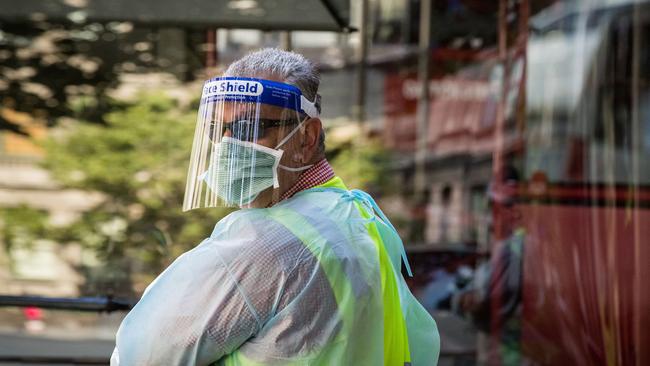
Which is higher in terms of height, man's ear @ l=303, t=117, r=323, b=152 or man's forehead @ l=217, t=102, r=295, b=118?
man's forehead @ l=217, t=102, r=295, b=118

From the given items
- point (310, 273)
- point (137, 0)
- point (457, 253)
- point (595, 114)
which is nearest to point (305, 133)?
point (310, 273)

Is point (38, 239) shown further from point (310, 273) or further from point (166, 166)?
point (310, 273)

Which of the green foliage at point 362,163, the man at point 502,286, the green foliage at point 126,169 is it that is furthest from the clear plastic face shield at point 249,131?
the green foliage at point 362,163

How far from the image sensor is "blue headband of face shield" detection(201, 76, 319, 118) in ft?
5.34

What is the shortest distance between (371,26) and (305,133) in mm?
4293

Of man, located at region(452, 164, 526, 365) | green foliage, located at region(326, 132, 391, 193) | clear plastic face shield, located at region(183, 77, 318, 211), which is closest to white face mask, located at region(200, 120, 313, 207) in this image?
clear plastic face shield, located at region(183, 77, 318, 211)

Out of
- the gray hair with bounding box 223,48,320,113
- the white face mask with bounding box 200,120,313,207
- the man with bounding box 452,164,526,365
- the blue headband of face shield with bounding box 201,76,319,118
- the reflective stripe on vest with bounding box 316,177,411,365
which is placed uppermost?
the gray hair with bounding box 223,48,320,113

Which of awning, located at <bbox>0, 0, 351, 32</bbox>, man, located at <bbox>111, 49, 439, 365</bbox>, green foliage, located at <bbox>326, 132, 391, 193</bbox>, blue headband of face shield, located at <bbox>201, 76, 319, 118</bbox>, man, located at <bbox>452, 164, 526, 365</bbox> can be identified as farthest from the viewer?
green foliage, located at <bbox>326, 132, 391, 193</bbox>

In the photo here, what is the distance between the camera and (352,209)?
1696 mm

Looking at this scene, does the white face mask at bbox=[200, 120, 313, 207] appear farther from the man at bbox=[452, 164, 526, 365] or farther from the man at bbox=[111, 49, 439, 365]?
the man at bbox=[452, 164, 526, 365]

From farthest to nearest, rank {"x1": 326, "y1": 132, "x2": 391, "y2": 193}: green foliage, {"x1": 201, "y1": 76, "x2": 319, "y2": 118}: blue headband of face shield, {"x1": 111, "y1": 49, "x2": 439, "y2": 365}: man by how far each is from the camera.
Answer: {"x1": 326, "y1": 132, "x2": 391, "y2": 193}: green foliage → {"x1": 201, "y1": 76, "x2": 319, "y2": 118}: blue headband of face shield → {"x1": 111, "y1": 49, "x2": 439, "y2": 365}: man

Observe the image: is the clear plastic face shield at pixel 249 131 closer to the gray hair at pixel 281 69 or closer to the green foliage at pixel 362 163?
the gray hair at pixel 281 69

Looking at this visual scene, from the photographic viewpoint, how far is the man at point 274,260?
152cm

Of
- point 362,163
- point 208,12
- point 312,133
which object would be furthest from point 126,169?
point 312,133
